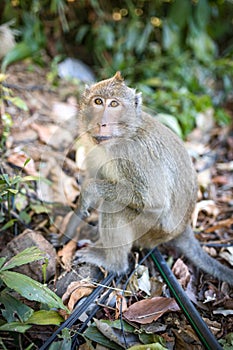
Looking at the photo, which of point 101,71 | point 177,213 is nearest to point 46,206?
point 177,213

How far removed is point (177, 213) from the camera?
Result: 126 inches

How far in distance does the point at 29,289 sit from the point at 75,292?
0.58 metres

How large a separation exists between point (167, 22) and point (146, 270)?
4.61m

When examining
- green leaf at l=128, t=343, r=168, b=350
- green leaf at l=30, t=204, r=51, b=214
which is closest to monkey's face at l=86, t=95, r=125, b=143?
green leaf at l=30, t=204, r=51, b=214

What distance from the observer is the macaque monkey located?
2906 mm

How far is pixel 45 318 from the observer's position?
8.14 ft

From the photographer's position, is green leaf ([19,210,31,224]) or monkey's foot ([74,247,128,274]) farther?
green leaf ([19,210,31,224])

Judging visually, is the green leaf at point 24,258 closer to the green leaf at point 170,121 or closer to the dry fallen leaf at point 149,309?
the dry fallen leaf at point 149,309

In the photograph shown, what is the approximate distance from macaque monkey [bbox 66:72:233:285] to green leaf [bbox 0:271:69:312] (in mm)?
824

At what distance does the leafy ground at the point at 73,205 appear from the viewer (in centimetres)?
281

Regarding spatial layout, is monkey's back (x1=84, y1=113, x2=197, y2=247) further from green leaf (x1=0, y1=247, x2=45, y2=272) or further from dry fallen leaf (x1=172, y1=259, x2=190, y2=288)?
green leaf (x1=0, y1=247, x2=45, y2=272)

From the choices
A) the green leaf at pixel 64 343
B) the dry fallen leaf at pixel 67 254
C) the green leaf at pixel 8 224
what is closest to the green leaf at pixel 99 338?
the green leaf at pixel 64 343

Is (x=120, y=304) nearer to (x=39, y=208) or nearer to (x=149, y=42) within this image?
(x=39, y=208)

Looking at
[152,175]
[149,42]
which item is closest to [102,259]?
[152,175]
